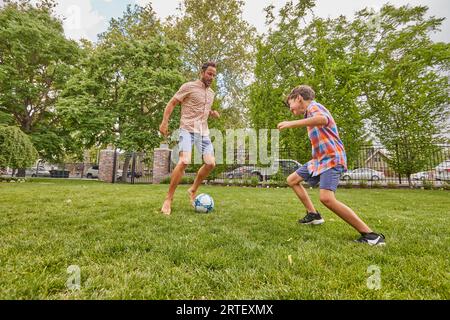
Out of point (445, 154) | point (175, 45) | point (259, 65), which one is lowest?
point (445, 154)

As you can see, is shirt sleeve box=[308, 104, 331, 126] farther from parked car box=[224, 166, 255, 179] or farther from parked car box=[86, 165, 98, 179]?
parked car box=[86, 165, 98, 179]

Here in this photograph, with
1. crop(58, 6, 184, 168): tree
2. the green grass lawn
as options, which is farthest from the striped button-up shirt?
crop(58, 6, 184, 168): tree

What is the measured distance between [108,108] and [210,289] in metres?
16.6

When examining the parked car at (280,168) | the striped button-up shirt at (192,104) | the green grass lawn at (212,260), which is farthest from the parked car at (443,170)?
the striped button-up shirt at (192,104)

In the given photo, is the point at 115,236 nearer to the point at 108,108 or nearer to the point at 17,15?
the point at 108,108

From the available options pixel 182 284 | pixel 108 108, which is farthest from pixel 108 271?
pixel 108 108

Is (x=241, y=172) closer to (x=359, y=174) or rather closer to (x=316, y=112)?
(x=359, y=174)

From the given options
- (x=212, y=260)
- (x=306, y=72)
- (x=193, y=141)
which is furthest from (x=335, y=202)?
(x=306, y=72)

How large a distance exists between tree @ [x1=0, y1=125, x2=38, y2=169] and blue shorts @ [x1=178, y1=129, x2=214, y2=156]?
12326 millimetres

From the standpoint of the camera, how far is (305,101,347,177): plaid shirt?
2.62m

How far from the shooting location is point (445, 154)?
1118 centimetres

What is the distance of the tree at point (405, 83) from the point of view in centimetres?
1139

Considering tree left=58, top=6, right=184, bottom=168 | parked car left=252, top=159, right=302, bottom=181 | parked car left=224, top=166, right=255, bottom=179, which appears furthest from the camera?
tree left=58, top=6, right=184, bottom=168

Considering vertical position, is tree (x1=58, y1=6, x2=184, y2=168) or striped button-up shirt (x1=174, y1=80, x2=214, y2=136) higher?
tree (x1=58, y1=6, x2=184, y2=168)
